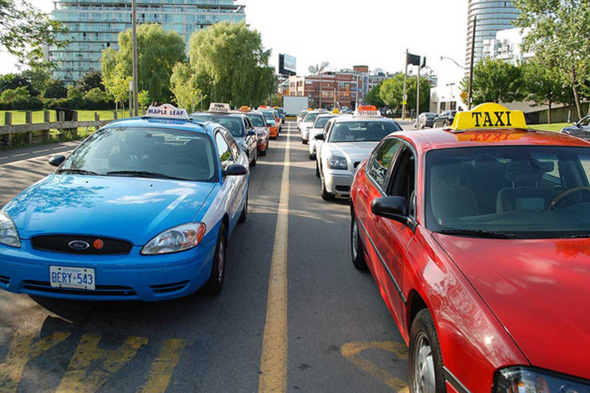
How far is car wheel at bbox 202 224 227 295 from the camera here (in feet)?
15.3

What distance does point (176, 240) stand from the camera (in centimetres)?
412

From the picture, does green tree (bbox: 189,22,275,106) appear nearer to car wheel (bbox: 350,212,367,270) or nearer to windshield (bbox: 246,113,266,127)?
windshield (bbox: 246,113,266,127)

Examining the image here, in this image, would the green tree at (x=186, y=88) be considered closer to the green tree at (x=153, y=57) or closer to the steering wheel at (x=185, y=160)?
the green tree at (x=153, y=57)

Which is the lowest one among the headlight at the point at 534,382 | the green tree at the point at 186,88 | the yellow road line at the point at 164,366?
the yellow road line at the point at 164,366

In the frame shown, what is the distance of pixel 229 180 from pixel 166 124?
1.00 meters

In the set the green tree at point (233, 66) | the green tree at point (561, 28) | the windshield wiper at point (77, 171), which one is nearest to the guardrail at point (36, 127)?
the windshield wiper at point (77, 171)

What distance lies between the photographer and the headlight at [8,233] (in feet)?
13.2

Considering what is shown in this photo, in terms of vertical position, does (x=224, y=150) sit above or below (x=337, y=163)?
above

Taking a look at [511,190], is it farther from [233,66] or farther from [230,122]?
[233,66]

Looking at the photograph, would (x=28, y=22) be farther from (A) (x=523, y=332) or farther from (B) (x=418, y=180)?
(A) (x=523, y=332)

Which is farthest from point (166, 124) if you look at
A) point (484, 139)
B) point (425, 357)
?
point (425, 357)

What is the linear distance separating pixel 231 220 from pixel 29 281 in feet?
7.25

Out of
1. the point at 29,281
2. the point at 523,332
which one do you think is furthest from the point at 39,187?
the point at 523,332

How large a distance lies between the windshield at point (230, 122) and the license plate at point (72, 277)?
35.4 feet
